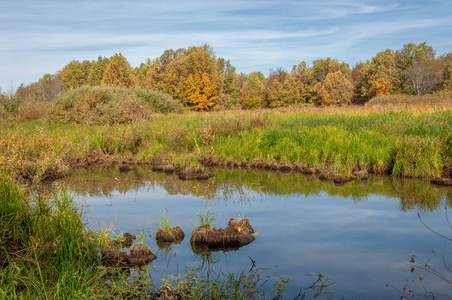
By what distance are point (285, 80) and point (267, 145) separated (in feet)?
138

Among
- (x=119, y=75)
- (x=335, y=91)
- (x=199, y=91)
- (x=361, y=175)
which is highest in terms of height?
(x=119, y=75)

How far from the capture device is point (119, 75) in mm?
45531

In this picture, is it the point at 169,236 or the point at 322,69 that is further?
the point at 322,69

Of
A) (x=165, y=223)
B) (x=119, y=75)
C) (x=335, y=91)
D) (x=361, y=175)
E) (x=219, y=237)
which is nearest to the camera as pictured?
(x=219, y=237)

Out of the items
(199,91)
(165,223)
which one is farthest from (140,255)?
(199,91)

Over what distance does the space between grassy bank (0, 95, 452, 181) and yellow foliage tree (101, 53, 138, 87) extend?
90.5 ft

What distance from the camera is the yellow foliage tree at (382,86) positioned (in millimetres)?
49719

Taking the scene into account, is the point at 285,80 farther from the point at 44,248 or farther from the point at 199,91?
the point at 44,248

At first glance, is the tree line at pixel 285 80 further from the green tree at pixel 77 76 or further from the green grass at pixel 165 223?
the green grass at pixel 165 223

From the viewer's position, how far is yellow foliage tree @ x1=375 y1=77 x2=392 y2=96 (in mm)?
49719

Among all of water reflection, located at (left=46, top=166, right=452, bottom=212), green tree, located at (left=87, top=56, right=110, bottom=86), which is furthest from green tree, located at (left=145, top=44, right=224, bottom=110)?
water reflection, located at (left=46, top=166, right=452, bottom=212)

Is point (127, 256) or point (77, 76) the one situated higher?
point (77, 76)

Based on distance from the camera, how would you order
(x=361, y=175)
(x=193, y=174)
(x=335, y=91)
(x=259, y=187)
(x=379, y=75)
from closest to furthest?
(x=259, y=187)
(x=361, y=175)
(x=193, y=174)
(x=379, y=75)
(x=335, y=91)

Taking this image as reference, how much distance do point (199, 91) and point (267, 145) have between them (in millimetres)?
32849
